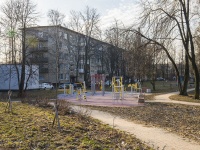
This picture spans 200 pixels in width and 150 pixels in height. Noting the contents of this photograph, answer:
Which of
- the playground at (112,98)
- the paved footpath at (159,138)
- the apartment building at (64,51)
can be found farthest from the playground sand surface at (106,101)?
the apartment building at (64,51)

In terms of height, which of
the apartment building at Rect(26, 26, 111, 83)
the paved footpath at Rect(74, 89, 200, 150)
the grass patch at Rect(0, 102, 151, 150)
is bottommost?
the paved footpath at Rect(74, 89, 200, 150)

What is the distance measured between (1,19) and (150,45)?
655 inches

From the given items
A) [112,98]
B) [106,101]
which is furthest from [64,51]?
[106,101]

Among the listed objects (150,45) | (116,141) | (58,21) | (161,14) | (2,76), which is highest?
(58,21)

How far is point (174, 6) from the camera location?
23688 mm

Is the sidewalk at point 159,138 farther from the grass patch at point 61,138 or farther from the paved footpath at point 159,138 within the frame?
the grass patch at point 61,138

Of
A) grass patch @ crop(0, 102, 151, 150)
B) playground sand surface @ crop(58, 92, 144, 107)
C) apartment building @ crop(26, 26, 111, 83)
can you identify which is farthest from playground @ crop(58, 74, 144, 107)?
apartment building @ crop(26, 26, 111, 83)

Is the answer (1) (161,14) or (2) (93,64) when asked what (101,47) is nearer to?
(2) (93,64)

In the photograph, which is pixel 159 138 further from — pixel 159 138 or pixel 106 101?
pixel 106 101

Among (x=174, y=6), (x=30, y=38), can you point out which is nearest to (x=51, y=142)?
(x=174, y=6)

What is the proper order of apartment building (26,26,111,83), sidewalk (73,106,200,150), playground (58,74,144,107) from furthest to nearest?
1. apartment building (26,26,111,83)
2. playground (58,74,144,107)
3. sidewalk (73,106,200,150)

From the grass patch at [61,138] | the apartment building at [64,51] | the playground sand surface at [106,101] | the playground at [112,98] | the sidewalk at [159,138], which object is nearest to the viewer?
the grass patch at [61,138]

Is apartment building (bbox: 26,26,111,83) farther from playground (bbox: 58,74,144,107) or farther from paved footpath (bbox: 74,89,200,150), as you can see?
paved footpath (bbox: 74,89,200,150)

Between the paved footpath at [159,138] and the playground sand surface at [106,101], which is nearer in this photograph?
the paved footpath at [159,138]
